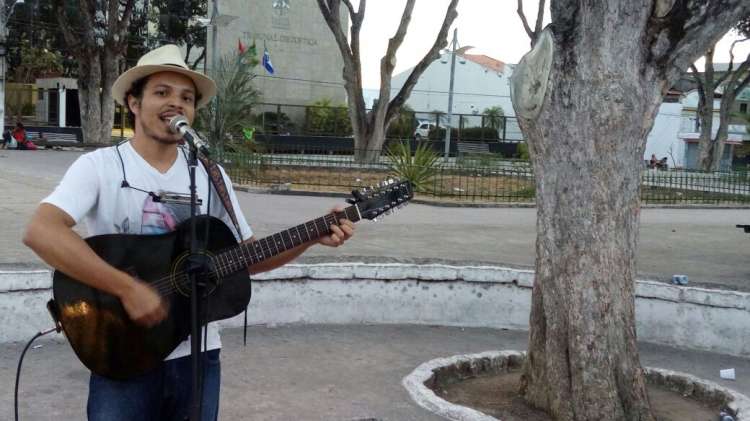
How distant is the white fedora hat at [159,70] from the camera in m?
3.01

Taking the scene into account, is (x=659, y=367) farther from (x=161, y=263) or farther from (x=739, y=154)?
(x=739, y=154)

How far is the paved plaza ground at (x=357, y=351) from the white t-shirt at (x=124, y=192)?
7.49ft

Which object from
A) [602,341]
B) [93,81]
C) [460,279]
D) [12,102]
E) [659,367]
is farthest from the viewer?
[12,102]

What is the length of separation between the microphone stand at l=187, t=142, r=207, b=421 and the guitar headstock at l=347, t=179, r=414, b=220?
77cm

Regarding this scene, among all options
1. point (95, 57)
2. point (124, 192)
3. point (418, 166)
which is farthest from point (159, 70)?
point (95, 57)

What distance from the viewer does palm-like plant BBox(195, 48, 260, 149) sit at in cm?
1981

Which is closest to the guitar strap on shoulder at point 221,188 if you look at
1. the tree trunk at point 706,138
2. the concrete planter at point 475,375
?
the concrete planter at point 475,375

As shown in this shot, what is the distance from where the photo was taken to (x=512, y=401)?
215 inches

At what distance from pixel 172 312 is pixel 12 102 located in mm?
42109

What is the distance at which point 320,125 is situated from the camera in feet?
135

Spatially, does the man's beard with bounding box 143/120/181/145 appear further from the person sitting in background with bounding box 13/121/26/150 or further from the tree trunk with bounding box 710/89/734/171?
the tree trunk with bounding box 710/89/734/171

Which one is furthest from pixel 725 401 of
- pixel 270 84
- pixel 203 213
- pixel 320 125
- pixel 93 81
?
Answer: pixel 270 84

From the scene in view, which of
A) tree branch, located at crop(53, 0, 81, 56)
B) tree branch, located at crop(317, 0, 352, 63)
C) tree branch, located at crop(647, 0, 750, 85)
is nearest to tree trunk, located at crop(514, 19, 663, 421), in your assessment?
tree branch, located at crop(647, 0, 750, 85)

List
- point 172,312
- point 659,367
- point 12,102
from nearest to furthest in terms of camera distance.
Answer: point 172,312 < point 659,367 < point 12,102
